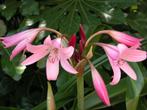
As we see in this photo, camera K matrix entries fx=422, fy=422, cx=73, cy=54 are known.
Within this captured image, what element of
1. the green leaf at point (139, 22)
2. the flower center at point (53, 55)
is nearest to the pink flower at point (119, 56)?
the flower center at point (53, 55)

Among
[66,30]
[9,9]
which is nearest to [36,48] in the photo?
[66,30]

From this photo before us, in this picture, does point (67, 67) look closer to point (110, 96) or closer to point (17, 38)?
point (17, 38)

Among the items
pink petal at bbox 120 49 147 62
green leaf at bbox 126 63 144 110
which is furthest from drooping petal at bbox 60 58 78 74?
green leaf at bbox 126 63 144 110

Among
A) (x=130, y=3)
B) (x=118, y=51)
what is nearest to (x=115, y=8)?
(x=130, y=3)

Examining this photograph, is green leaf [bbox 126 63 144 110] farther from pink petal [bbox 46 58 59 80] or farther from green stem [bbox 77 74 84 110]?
pink petal [bbox 46 58 59 80]

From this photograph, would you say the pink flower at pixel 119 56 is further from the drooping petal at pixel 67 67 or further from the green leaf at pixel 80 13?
the green leaf at pixel 80 13

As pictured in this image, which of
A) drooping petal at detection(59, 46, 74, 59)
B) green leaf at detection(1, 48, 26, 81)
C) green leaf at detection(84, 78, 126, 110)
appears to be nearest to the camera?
drooping petal at detection(59, 46, 74, 59)

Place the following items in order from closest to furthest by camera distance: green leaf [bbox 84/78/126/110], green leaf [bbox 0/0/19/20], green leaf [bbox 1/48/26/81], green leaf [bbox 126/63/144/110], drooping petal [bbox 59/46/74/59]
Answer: drooping petal [bbox 59/46/74/59]
green leaf [bbox 126/63/144/110]
green leaf [bbox 84/78/126/110]
green leaf [bbox 1/48/26/81]
green leaf [bbox 0/0/19/20]
